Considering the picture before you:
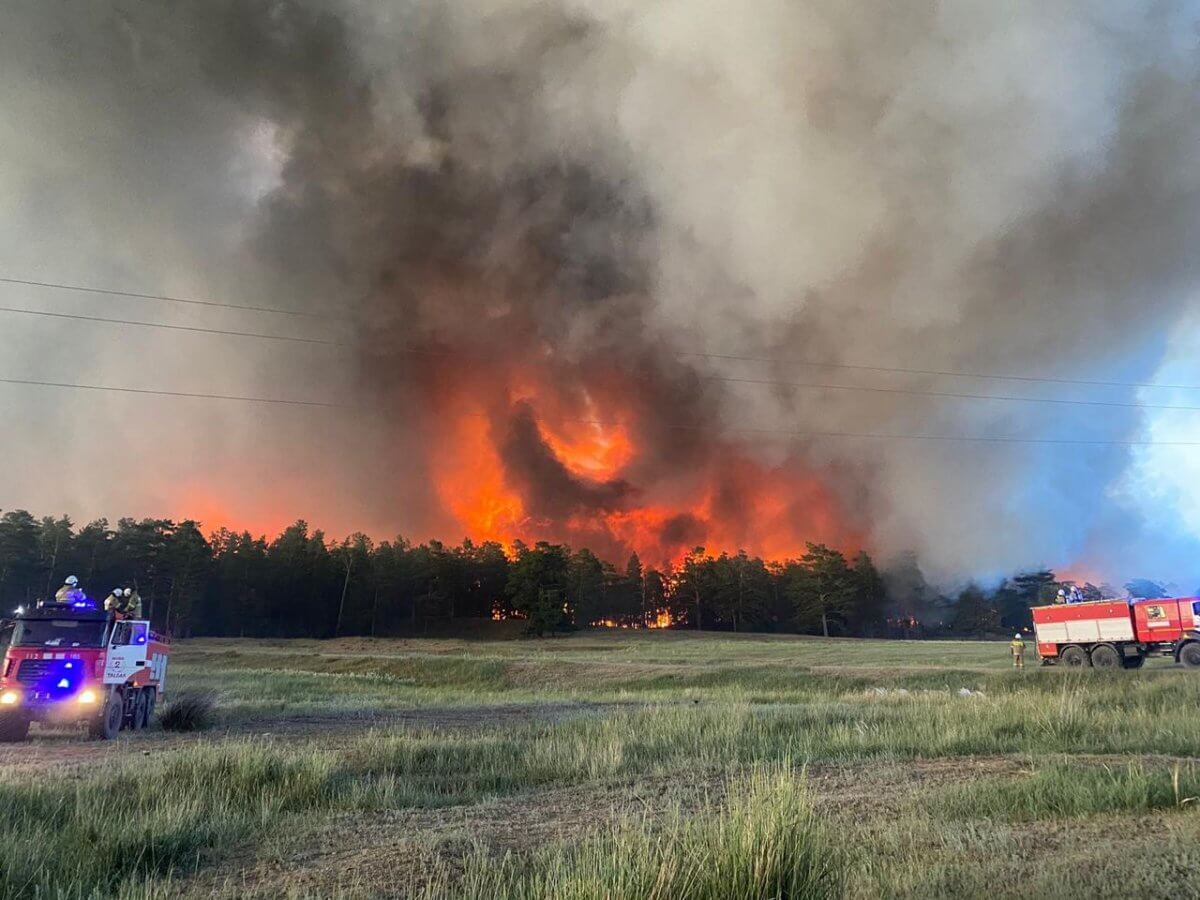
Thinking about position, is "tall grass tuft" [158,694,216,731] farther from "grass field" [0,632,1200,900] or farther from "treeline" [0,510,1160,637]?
"treeline" [0,510,1160,637]

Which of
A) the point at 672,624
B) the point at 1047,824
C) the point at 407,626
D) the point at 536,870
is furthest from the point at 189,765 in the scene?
the point at 672,624

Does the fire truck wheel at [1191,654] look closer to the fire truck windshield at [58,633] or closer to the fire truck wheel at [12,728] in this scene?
the fire truck windshield at [58,633]

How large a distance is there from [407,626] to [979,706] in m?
106

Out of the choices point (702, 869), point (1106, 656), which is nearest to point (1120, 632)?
point (1106, 656)

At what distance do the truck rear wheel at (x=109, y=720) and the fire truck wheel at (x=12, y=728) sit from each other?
1380mm

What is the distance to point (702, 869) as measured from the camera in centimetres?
488

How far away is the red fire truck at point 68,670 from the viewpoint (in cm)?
1669

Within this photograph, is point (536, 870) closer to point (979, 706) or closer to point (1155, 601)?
point (979, 706)

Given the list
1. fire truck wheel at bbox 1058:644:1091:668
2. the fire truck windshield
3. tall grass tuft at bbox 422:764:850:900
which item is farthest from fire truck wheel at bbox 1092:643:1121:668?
the fire truck windshield

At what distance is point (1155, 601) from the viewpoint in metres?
35.2

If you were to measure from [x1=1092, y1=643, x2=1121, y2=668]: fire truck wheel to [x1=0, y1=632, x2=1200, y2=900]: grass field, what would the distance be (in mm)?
20832

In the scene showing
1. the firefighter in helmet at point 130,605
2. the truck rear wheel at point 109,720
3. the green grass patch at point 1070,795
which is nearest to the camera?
the green grass patch at point 1070,795

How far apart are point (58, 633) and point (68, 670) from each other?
114cm

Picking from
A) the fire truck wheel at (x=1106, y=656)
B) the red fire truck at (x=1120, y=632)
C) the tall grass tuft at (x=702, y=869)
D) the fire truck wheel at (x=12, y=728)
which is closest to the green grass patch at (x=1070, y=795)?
the tall grass tuft at (x=702, y=869)
